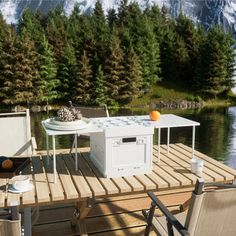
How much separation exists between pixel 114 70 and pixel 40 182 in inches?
1010

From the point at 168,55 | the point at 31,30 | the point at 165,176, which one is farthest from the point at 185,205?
the point at 168,55

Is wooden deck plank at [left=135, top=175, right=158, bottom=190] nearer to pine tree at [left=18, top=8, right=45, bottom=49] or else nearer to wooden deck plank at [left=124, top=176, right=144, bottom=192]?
wooden deck plank at [left=124, top=176, right=144, bottom=192]

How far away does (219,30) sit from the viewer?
33.0 metres

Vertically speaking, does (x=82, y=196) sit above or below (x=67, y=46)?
below

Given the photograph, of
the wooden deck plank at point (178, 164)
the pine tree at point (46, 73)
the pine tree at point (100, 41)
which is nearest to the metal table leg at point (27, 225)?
the wooden deck plank at point (178, 164)

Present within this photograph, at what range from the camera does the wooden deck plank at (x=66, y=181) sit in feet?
9.73

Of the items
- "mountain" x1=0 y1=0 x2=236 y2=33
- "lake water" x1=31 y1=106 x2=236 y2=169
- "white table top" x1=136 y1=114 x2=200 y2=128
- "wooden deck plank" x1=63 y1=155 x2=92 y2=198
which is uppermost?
"mountain" x1=0 y1=0 x2=236 y2=33

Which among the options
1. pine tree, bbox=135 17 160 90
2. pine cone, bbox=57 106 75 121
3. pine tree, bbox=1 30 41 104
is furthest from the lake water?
pine tree, bbox=135 17 160 90

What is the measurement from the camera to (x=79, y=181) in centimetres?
327

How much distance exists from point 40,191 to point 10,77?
24902 millimetres

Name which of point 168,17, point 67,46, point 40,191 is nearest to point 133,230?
point 40,191

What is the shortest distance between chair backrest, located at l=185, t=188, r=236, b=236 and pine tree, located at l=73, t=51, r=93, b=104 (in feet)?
84.2

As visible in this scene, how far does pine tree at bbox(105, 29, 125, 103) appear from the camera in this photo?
28297mm

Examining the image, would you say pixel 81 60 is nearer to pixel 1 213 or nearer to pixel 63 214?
pixel 63 214
